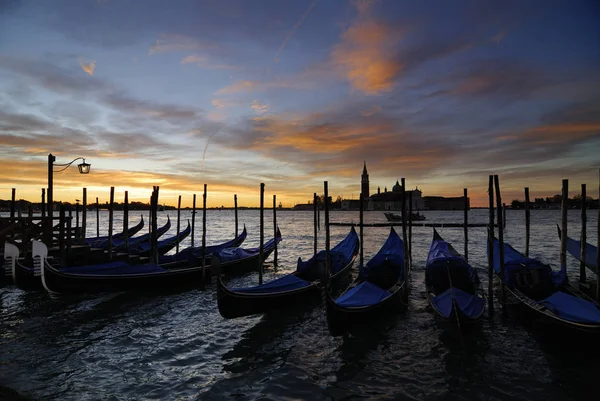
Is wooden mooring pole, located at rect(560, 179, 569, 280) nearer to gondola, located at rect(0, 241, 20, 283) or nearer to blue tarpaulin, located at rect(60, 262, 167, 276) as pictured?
blue tarpaulin, located at rect(60, 262, 167, 276)

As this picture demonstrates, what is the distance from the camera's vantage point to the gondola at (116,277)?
33.4ft

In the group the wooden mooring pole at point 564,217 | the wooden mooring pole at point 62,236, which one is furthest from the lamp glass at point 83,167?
the wooden mooring pole at point 564,217

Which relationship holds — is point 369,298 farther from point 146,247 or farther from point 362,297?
point 146,247

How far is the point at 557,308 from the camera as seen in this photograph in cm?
727

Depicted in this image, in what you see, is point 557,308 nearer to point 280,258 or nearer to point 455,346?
point 455,346

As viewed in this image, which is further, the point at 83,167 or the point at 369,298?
the point at 83,167

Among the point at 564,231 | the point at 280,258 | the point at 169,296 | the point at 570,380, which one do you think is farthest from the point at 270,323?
the point at 280,258

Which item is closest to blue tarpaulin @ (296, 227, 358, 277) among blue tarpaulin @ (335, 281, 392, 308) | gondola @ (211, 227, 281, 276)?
blue tarpaulin @ (335, 281, 392, 308)

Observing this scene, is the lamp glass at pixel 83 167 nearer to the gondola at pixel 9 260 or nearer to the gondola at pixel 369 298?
the gondola at pixel 9 260

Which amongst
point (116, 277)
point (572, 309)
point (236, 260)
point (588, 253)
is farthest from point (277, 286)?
point (588, 253)

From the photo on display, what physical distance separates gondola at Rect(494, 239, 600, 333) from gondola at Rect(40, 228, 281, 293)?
A: 9.71m

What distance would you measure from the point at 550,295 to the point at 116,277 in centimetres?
1183

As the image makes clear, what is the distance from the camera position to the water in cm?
578

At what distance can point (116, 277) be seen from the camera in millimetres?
10953
